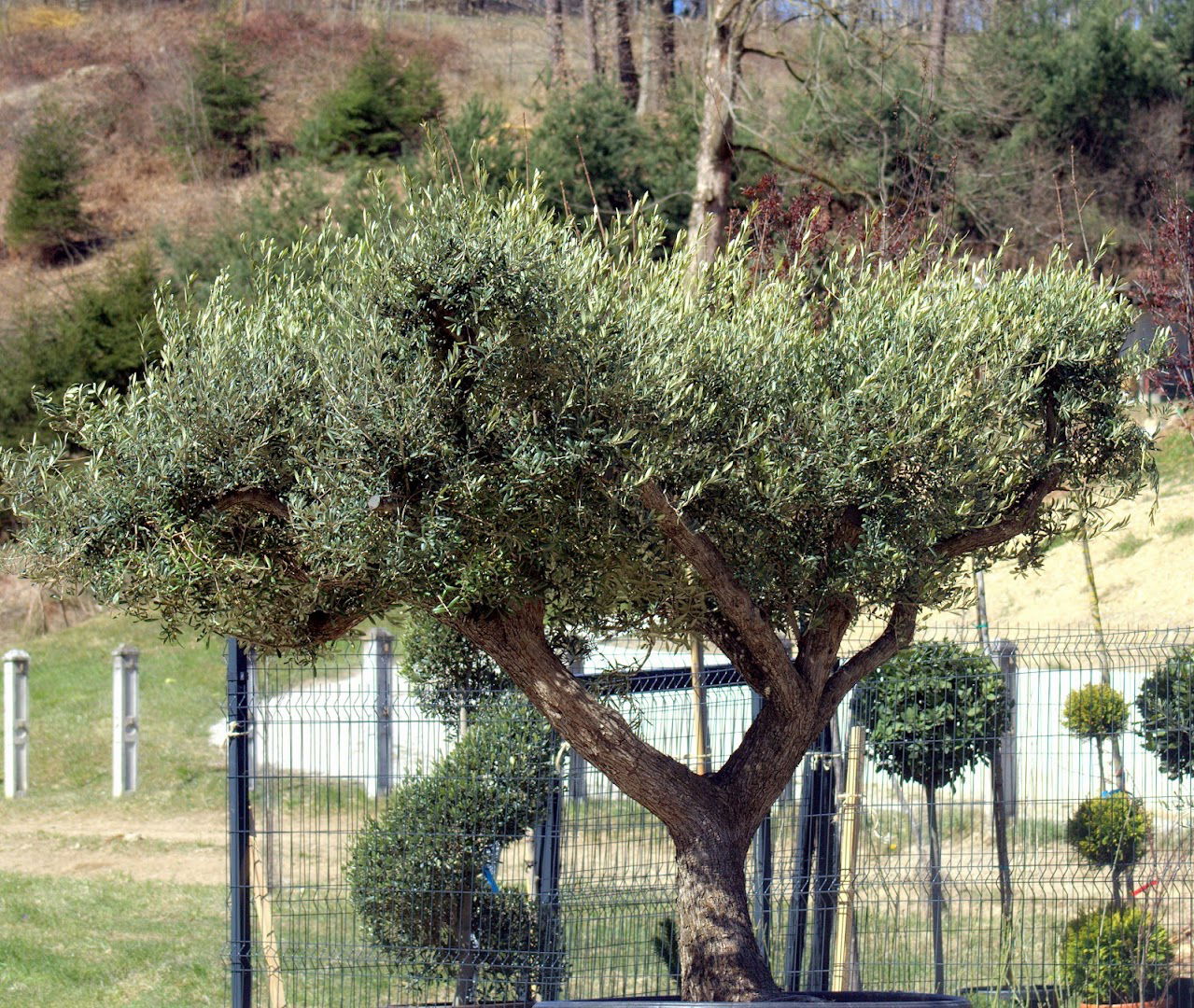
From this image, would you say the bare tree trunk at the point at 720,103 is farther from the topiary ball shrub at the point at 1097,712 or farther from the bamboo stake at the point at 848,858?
the bamboo stake at the point at 848,858

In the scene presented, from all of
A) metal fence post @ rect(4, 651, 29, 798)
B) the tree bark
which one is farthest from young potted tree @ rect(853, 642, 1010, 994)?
metal fence post @ rect(4, 651, 29, 798)

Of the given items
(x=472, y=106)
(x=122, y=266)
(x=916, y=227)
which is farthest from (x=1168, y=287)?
(x=122, y=266)

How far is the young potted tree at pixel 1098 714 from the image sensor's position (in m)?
6.07

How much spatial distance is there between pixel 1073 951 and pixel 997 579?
927cm

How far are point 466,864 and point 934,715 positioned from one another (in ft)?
7.35

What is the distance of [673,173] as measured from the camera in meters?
20.1

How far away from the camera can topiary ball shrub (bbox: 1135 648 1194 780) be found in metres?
5.89

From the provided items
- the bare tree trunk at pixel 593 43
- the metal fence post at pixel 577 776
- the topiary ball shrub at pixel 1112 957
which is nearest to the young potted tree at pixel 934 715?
the topiary ball shrub at pixel 1112 957

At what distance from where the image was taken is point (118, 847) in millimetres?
10031

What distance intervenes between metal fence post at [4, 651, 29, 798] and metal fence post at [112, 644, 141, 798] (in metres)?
0.83

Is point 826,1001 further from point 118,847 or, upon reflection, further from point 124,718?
point 124,718

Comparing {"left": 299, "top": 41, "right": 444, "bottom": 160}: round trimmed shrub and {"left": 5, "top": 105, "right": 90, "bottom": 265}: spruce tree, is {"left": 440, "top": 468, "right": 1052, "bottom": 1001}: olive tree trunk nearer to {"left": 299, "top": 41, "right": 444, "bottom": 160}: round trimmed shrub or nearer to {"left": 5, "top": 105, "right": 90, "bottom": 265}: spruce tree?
{"left": 299, "top": 41, "right": 444, "bottom": 160}: round trimmed shrub

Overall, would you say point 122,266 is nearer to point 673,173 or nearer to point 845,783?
point 673,173

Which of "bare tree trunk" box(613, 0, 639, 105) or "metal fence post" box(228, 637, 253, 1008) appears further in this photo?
"bare tree trunk" box(613, 0, 639, 105)
